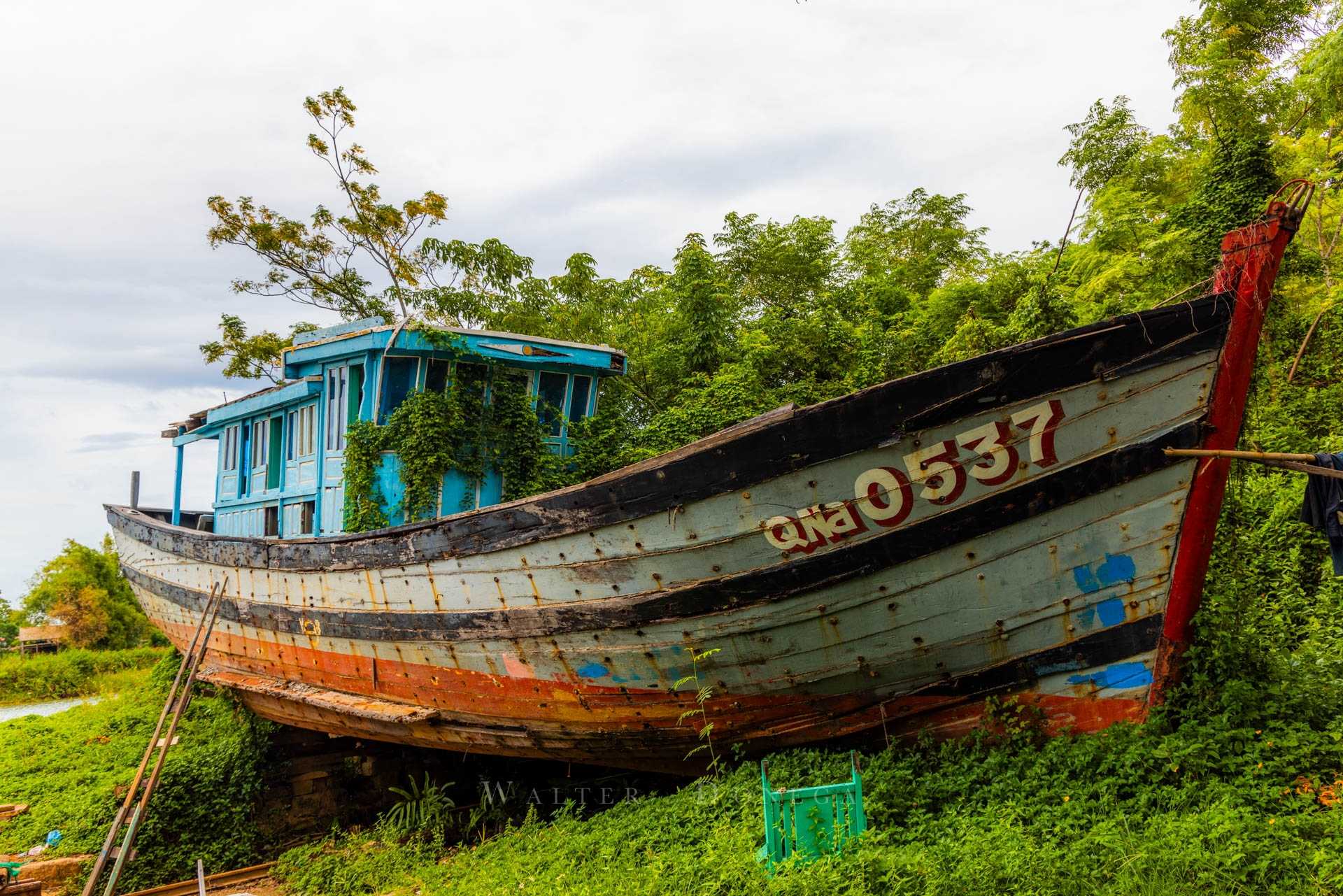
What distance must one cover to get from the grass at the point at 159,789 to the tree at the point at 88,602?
17.4 meters

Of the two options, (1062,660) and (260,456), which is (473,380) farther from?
(1062,660)

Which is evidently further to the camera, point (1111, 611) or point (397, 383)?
point (397, 383)

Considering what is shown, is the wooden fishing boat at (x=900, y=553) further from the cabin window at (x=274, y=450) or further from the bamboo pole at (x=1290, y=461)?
the cabin window at (x=274, y=450)

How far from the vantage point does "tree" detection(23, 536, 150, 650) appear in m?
26.2

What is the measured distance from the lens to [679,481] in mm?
4938

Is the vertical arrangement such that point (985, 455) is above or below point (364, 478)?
below

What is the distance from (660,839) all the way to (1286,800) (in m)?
3.53

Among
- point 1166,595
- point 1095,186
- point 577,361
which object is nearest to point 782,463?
point 1166,595

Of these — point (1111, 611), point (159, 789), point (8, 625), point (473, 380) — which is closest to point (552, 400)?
point (473, 380)

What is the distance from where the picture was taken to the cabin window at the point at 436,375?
26.6 ft

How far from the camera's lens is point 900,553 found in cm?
458

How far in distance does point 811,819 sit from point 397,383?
237 inches

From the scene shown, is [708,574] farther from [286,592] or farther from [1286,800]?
[286,592]

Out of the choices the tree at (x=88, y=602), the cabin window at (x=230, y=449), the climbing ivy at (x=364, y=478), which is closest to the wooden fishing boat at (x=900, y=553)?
the climbing ivy at (x=364, y=478)
